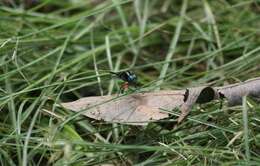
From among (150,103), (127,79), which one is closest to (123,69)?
(127,79)

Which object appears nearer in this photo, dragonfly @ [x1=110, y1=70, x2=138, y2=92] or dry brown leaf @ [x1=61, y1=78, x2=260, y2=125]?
dry brown leaf @ [x1=61, y1=78, x2=260, y2=125]

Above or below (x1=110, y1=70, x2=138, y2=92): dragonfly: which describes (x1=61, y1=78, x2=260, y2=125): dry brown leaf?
below

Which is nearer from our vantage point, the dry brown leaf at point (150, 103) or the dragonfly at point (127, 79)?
the dry brown leaf at point (150, 103)

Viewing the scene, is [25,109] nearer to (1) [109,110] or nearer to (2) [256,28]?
(1) [109,110]

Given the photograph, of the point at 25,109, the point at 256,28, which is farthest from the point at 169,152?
the point at 256,28

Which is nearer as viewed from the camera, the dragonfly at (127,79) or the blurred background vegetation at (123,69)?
the blurred background vegetation at (123,69)

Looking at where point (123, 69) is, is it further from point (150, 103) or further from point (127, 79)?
point (150, 103)

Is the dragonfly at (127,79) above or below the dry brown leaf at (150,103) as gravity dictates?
above

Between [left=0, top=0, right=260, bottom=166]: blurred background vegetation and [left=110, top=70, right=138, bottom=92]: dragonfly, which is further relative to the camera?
[left=110, top=70, right=138, bottom=92]: dragonfly
